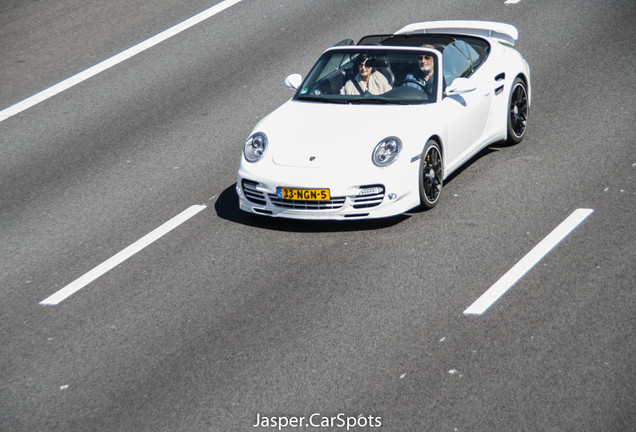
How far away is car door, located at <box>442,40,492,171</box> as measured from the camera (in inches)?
369

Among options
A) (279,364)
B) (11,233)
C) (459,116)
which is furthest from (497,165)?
(11,233)

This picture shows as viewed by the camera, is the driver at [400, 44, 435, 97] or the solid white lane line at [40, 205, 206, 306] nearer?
the solid white lane line at [40, 205, 206, 306]

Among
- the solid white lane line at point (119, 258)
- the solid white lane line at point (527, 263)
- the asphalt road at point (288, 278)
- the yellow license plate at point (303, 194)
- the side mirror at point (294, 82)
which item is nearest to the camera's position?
the asphalt road at point (288, 278)

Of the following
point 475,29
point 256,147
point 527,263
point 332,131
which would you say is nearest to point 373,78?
point 332,131

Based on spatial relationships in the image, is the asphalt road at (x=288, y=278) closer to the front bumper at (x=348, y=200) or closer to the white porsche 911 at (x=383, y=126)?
the front bumper at (x=348, y=200)

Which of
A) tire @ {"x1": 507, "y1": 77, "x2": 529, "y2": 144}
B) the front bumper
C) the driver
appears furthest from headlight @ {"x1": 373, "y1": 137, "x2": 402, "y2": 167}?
tire @ {"x1": 507, "y1": 77, "x2": 529, "y2": 144}

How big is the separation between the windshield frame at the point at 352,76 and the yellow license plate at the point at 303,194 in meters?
1.47

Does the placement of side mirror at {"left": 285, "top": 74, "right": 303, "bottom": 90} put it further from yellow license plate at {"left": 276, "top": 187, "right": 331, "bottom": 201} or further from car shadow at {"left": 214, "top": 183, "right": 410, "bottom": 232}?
yellow license plate at {"left": 276, "top": 187, "right": 331, "bottom": 201}

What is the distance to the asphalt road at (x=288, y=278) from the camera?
20.0 feet

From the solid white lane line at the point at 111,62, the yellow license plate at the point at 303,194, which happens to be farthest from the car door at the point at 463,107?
the solid white lane line at the point at 111,62

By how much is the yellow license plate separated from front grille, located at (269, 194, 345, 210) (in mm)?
43

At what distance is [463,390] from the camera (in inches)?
238

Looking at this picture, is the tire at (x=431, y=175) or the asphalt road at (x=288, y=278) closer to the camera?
the asphalt road at (x=288, y=278)

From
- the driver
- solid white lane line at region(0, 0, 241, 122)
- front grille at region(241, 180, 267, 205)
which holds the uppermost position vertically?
the driver
